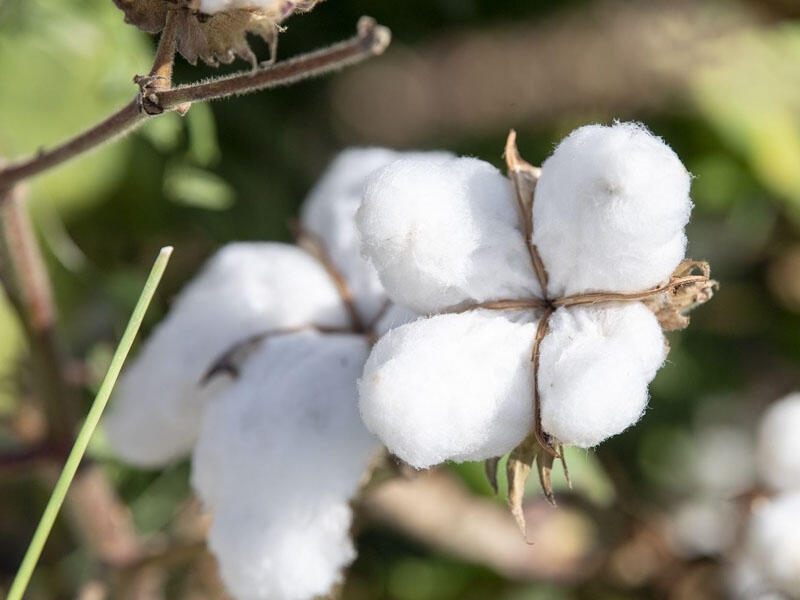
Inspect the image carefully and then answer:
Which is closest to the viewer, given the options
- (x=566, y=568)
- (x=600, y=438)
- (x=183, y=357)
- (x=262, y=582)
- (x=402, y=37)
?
(x=600, y=438)

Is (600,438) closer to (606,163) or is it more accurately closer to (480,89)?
(606,163)

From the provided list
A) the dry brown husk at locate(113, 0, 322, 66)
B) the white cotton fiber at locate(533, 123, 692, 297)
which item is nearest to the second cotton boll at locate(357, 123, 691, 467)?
the white cotton fiber at locate(533, 123, 692, 297)

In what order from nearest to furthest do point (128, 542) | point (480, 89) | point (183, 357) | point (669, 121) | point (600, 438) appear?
point (600, 438), point (183, 357), point (128, 542), point (669, 121), point (480, 89)

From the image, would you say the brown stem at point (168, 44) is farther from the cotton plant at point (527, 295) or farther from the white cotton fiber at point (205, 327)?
the white cotton fiber at point (205, 327)

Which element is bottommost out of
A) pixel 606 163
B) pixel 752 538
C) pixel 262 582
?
pixel 752 538

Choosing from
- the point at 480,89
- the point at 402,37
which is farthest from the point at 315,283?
the point at 480,89

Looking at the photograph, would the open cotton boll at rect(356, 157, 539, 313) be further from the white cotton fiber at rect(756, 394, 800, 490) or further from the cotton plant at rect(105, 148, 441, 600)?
the white cotton fiber at rect(756, 394, 800, 490)

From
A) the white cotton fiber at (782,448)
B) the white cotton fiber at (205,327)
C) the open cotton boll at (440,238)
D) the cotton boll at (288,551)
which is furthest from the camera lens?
the white cotton fiber at (782,448)

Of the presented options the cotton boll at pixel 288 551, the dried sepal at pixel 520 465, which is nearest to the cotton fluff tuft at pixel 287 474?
the cotton boll at pixel 288 551
